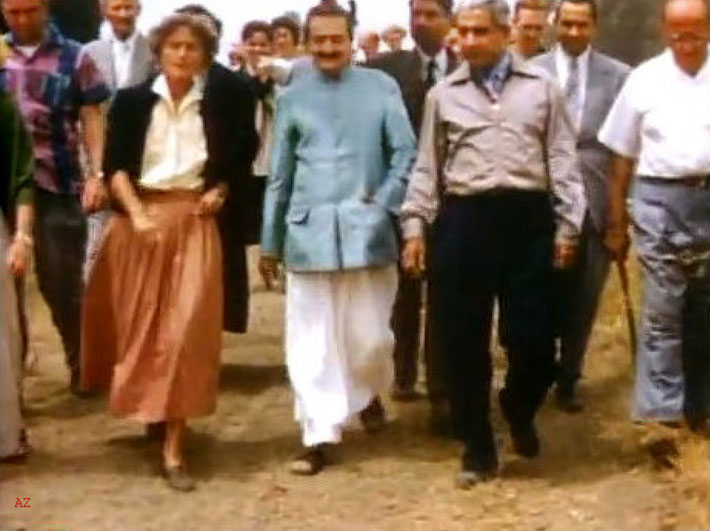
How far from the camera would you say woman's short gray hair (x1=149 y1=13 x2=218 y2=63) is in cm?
648

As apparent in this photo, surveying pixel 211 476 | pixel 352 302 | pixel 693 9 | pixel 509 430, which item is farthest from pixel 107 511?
pixel 693 9

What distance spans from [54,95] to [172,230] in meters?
1.21

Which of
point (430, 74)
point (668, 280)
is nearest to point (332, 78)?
point (430, 74)

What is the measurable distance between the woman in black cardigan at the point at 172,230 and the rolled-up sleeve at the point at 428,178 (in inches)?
29.8

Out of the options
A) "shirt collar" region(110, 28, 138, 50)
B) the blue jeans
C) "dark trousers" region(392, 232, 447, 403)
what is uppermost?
"shirt collar" region(110, 28, 138, 50)

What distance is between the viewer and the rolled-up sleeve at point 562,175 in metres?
6.37

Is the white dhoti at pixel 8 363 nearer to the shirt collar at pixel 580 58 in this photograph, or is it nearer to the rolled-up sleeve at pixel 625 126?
the rolled-up sleeve at pixel 625 126

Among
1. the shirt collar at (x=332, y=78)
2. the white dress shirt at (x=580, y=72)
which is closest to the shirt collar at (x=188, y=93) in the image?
the shirt collar at (x=332, y=78)

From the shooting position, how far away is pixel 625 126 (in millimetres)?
6695

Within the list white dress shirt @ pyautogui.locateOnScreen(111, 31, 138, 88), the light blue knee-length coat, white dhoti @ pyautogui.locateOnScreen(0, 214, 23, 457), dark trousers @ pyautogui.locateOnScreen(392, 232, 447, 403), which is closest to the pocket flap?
the light blue knee-length coat

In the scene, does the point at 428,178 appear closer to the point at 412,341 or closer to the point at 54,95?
the point at 412,341

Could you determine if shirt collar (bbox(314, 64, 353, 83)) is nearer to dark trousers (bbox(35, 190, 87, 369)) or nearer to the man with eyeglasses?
the man with eyeglasses

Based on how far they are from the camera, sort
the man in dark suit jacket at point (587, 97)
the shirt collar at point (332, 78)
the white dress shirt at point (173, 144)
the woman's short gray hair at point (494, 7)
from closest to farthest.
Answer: the woman's short gray hair at point (494, 7)
the white dress shirt at point (173, 144)
the shirt collar at point (332, 78)
the man in dark suit jacket at point (587, 97)

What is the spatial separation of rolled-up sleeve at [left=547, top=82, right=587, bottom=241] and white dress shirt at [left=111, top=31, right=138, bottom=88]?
273cm
